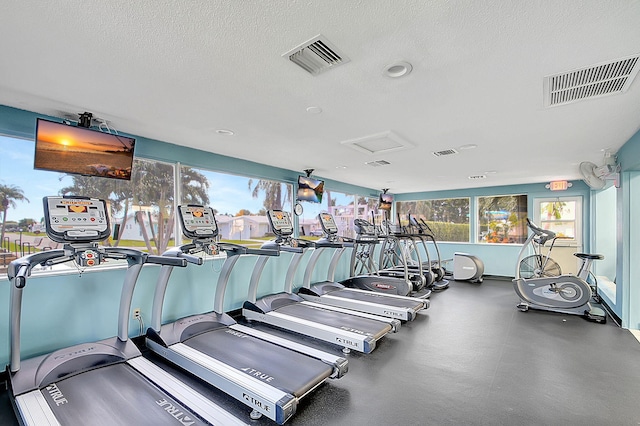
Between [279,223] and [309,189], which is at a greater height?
[309,189]

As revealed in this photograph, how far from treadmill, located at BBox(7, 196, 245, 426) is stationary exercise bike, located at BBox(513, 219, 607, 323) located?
5.28 meters

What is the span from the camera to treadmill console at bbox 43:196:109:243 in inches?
93.4

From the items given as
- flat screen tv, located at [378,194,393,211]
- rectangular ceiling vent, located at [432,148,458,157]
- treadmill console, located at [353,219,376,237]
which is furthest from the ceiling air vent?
flat screen tv, located at [378,194,393,211]

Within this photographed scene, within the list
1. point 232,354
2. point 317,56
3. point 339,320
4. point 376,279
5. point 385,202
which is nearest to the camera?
point 317,56

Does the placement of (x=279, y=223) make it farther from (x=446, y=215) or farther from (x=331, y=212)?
(x=446, y=215)

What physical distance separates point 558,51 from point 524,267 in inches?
184

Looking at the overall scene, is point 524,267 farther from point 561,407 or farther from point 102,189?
point 102,189

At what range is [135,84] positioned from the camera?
2.44 metres

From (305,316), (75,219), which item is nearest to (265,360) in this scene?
(305,316)

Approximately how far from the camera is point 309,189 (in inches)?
246

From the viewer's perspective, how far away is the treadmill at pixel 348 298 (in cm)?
443

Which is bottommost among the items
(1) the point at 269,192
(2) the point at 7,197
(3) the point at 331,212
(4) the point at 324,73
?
(2) the point at 7,197

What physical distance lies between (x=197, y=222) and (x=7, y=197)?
184 cm

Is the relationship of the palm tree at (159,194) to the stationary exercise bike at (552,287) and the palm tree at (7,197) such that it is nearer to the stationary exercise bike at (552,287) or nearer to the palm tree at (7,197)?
the palm tree at (7,197)
